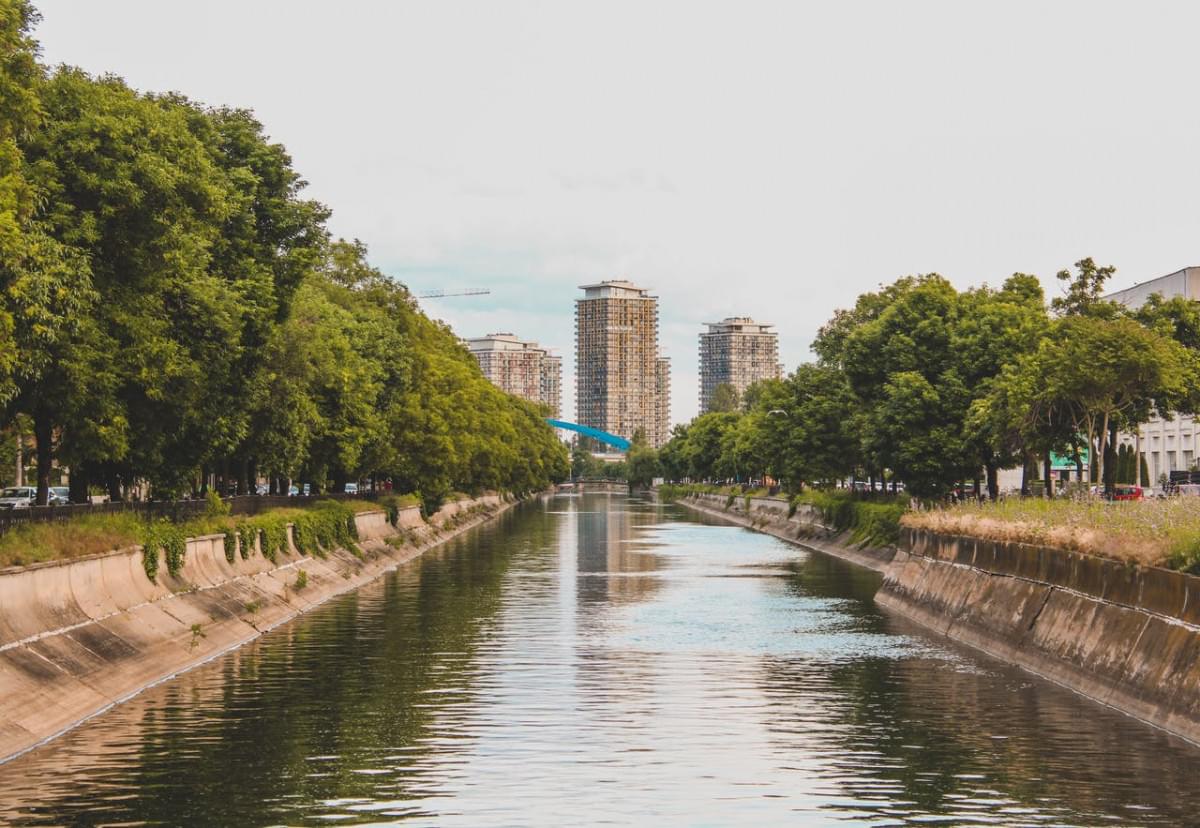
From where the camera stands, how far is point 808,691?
36062 millimetres

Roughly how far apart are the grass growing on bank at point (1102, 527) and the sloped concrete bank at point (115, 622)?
2275 cm

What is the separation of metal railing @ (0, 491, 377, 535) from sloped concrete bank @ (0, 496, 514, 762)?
1.85 m

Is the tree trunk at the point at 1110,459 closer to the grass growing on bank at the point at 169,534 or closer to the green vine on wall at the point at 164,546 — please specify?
the grass growing on bank at the point at 169,534

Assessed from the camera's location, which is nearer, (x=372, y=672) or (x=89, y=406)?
(x=372, y=672)

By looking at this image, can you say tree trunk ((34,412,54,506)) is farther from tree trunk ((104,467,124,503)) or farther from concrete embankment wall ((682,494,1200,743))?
concrete embankment wall ((682,494,1200,743))

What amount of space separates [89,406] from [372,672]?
12.0 m

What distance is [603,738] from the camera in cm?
2891

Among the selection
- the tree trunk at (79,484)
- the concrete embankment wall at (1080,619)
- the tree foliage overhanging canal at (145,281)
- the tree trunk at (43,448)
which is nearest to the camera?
the concrete embankment wall at (1080,619)

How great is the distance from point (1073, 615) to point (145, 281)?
2739cm

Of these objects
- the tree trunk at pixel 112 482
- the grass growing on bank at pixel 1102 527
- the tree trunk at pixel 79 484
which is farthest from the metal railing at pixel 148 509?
the grass growing on bank at pixel 1102 527

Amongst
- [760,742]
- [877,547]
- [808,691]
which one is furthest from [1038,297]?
[760,742]

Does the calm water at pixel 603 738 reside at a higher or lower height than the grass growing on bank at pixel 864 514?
lower

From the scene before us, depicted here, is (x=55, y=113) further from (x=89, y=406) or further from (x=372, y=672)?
(x=372, y=672)

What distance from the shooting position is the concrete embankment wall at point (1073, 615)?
2953cm
